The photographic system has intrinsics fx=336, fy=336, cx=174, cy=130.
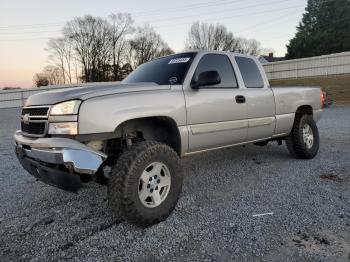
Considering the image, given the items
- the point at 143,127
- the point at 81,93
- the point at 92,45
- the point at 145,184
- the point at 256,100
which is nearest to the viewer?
the point at 81,93

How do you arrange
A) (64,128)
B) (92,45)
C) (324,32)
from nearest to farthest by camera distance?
(64,128)
(324,32)
(92,45)

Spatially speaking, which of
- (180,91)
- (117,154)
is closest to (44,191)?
(117,154)

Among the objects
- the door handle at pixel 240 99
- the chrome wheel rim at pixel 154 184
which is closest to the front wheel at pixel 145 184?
the chrome wheel rim at pixel 154 184

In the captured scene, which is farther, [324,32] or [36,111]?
[324,32]

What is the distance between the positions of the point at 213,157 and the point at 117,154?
3285mm

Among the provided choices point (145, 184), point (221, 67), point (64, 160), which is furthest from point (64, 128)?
point (221, 67)

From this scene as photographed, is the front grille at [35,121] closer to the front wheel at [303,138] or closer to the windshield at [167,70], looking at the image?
the windshield at [167,70]

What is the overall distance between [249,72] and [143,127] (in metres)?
2.29

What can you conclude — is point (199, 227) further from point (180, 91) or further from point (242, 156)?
point (242, 156)

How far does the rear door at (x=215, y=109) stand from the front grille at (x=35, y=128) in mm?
1671

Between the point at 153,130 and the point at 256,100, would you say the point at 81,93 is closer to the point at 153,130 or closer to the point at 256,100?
the point at 153,130

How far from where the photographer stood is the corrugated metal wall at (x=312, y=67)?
30.0 metres

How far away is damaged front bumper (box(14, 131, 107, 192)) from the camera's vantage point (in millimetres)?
3150

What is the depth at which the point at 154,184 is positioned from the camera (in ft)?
12.0
